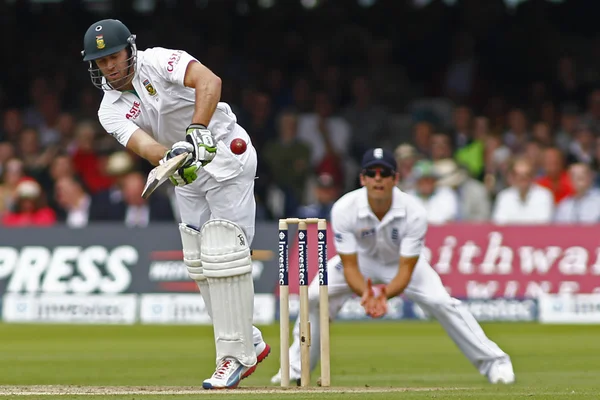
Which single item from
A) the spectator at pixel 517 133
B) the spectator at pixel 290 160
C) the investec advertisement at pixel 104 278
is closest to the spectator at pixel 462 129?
the spectator at pixel 517 133

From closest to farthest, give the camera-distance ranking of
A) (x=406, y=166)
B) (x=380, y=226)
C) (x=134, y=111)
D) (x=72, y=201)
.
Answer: (x=134, y=111) < (x=380, y=226) < (x=406, y=166) < (x=72, y=201)

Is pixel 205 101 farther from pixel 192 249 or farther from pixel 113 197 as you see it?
pixel 113 197

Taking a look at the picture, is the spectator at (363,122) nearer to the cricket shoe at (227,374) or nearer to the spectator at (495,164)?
the spectator at (495,164)

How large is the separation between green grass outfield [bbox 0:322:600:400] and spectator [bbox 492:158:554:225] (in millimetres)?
1021

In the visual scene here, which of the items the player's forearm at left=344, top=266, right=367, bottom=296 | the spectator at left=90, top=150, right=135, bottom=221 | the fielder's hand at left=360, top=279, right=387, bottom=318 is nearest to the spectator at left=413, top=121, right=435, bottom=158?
the spectator at left=90, top=150, right=135, bottom=221

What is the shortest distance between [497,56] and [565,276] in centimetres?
358

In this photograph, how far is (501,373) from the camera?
6711 mm

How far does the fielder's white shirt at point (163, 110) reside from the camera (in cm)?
576

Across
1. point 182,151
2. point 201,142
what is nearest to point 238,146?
point 201,142

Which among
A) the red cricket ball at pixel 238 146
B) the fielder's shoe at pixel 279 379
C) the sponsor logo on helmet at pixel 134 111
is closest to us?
the red cricket ball at pixel 238 146

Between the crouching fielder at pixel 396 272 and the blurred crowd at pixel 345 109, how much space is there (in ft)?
15.3

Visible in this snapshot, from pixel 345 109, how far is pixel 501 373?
7.36m

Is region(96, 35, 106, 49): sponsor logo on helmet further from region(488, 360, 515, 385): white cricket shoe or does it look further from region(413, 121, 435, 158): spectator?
region(413, 121, 435, 158): spectator

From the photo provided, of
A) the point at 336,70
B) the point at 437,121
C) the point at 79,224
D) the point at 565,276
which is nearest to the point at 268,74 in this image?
the point at 336,70
